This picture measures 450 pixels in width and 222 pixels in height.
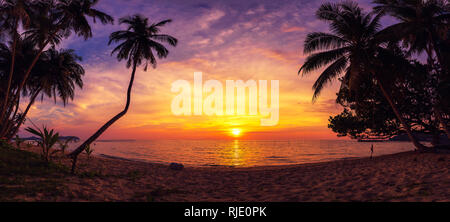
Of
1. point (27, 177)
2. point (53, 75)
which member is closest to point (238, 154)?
point (53, 75)

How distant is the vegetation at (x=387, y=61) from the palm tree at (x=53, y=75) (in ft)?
73.9

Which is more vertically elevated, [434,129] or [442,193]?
[434,129]

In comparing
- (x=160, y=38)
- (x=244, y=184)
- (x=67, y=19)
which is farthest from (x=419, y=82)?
(x=67, y=19)

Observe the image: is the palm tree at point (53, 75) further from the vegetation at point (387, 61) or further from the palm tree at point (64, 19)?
the vegetation at point (387, 61)

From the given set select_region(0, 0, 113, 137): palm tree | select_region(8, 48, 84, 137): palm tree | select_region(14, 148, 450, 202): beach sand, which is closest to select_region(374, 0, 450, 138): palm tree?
select_region(14, 148, 450, 202): beach sand

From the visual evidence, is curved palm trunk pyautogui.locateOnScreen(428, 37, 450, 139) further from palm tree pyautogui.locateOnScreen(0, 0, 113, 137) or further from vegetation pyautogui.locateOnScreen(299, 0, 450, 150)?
palm tree pyautogui.locateOnScreen(0, 0, 113, 137)

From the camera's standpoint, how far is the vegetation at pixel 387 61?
12.5m

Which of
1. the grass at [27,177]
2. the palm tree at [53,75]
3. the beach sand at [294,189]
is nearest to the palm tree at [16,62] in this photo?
the palm tree at [53,75]

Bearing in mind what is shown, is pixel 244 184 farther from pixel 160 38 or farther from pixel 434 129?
pixel 160 38

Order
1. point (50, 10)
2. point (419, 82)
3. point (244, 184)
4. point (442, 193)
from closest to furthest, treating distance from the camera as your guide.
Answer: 1. point (442, 193)
2. point (244, 184)
3. point (419, 82)
4. point (50, 10)

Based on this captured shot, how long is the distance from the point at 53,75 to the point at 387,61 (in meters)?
27.4

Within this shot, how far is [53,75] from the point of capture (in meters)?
21.0
